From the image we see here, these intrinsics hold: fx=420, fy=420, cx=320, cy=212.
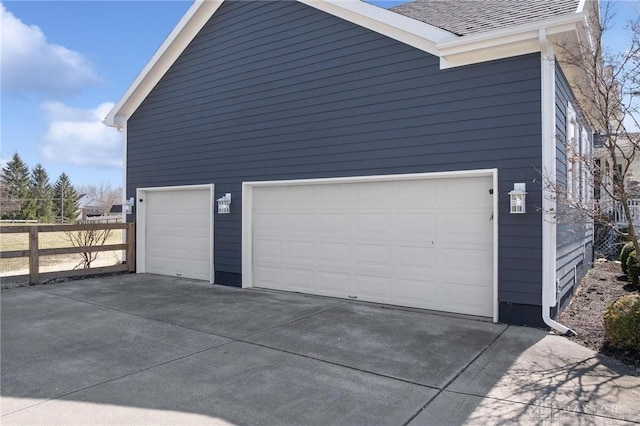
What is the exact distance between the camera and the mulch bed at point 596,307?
4.71 meters

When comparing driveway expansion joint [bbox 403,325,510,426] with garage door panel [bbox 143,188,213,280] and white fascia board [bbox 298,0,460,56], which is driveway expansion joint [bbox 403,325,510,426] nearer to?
white fascia board [bbox 298,0,460,56]

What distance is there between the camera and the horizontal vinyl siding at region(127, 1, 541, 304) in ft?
18.9

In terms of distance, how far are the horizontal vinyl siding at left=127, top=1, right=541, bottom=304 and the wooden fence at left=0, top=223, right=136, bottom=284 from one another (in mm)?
1313

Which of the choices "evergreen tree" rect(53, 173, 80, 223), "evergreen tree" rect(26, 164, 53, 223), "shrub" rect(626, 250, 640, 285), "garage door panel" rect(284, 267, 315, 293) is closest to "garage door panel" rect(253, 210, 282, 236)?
"garage door panel" rect(284, 267, 315, 293)

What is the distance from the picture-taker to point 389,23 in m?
6.67

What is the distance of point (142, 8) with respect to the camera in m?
10.4

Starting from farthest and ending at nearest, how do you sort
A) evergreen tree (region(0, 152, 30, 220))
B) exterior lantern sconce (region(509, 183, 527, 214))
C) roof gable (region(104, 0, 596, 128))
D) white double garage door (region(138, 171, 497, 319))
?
evergreen tree (region(0, 152, 30, 220)), white double garage door (region(138, 171, 497, 319)), exterior lantern sconce (region(509, 183, 527, 214)), roof gable (region(104, 0, 596, 128))

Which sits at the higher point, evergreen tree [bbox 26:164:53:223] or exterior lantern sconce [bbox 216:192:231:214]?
evergreen tree [bbox 26:164:53:223]

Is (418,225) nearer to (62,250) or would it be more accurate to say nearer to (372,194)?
(372,194)

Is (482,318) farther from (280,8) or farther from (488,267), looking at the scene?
(280,8)

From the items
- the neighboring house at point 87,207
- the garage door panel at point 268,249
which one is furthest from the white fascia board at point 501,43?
the neighboring house at point 87,207

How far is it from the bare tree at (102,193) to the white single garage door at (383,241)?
62.1 meters

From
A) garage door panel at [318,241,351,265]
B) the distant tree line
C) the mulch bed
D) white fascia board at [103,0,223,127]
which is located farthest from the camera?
the distant tree line

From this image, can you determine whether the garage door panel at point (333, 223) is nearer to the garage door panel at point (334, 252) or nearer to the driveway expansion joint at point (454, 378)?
the garage door panel at point (334, 252)
